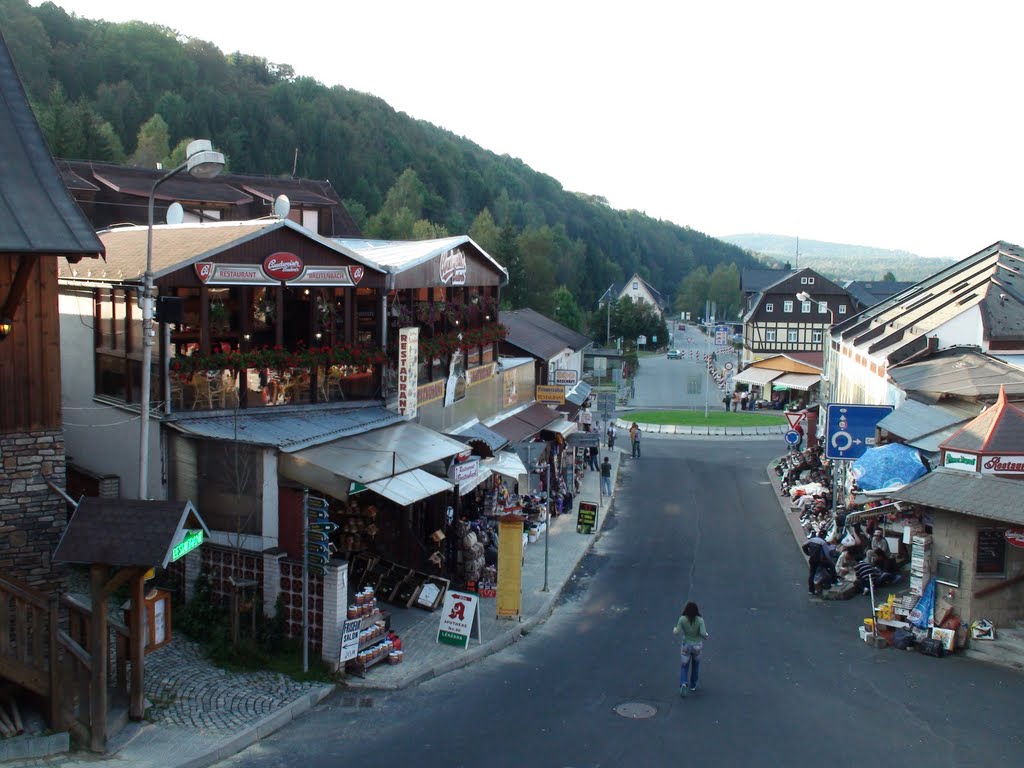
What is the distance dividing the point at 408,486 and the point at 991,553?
31.9 ft

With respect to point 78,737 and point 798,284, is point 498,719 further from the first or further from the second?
point 798,284

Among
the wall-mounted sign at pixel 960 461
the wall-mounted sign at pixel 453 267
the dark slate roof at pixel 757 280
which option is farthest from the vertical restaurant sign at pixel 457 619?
the dark slate roof at pixel 757 280

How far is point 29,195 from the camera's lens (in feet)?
39.1

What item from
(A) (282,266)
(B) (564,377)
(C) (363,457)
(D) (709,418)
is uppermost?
(A) (282,266)

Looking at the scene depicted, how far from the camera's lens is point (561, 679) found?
1401cm

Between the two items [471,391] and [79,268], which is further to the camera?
[471,391]

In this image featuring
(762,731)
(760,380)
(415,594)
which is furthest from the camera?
(760,380)

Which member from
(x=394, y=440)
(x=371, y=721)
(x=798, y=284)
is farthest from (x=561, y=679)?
(x=798, y=284)

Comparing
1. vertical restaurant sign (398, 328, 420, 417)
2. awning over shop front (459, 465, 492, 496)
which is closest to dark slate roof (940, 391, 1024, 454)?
awning over shop front (459, 465, 492, 496)

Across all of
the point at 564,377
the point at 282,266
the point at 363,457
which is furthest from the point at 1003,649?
the point at 564,377

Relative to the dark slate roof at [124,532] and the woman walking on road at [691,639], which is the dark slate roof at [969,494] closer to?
the woman walking on road at [691,639]

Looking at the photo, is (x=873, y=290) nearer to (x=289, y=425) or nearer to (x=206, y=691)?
(x=289, y=425)

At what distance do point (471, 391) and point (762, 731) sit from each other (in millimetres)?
13426

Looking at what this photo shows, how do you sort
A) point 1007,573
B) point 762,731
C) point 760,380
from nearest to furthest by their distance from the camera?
point 762,731, point 1007,573, point 760,380
